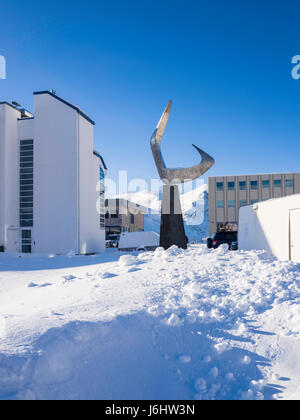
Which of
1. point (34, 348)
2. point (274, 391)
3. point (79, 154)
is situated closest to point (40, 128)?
point (79, 154)

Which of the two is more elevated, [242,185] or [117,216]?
[242,185]

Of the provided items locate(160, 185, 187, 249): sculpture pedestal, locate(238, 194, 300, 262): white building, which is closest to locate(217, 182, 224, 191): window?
locate(238, 194, 300, 262): white building

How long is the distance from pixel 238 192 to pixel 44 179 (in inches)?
1418

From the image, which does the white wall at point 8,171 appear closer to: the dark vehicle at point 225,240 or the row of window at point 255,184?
the dark vehicle at point 225,240

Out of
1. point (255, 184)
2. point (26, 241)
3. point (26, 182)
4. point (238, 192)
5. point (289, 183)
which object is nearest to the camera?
point (26, 241)

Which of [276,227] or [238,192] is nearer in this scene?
[276,227]

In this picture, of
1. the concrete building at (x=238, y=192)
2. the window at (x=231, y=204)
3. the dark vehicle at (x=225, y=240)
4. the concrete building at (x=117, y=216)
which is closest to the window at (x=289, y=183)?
the concrete building at (x=238, y=192)

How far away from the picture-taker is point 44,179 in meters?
22.2

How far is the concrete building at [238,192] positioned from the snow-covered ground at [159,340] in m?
44.0

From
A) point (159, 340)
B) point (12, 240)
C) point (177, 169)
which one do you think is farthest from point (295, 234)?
point (12, 240)

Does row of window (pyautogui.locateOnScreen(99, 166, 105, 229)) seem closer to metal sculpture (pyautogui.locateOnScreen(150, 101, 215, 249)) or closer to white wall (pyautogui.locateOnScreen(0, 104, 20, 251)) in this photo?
white wall (pyautogui.locateOnScreen(0, 104, 20, 251))

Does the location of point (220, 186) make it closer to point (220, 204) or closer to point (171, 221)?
point (220, 204)

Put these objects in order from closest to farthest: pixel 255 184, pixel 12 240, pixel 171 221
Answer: pixel 171 221
pixel 12 240
pixel 255 184
